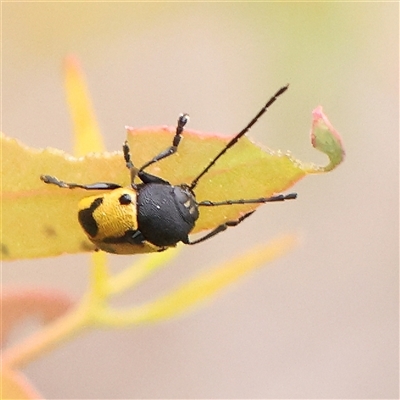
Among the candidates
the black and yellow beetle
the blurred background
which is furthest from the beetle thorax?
the blurred background

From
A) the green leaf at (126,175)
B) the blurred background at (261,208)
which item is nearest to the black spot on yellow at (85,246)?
the green leaf at (126,175)

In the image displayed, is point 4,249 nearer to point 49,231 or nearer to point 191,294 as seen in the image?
point 49,231

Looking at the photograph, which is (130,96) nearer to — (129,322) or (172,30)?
(172,30)

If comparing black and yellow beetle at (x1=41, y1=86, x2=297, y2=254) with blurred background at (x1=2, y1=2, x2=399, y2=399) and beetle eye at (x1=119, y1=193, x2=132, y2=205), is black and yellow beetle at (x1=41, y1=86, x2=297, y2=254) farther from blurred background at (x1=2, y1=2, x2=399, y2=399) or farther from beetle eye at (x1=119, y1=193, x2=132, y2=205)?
blurred background at (x1=2, y1=2, x2=399, y2=399)

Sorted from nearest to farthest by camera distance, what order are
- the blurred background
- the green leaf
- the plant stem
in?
the green leaf → the plant stem → the blurred background

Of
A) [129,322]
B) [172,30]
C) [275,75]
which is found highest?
[172,30]

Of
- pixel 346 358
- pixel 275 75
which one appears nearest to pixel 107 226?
pixel 275 75

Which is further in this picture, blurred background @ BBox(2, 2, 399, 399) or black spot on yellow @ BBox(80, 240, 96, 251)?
blurred background @ BBox(2, 2, 399, 399)
